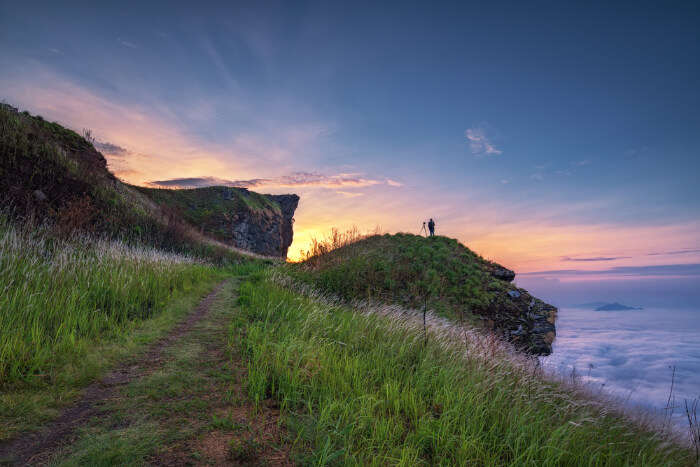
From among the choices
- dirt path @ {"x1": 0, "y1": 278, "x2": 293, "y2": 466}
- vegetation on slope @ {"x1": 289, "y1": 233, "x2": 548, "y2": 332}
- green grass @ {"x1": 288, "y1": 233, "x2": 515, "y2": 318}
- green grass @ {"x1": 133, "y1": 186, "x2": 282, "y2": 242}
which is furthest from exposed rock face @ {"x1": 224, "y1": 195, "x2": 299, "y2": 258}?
dirt path @ {"x1": 0, "y1": 278, "x2": 293, "y2": 466}

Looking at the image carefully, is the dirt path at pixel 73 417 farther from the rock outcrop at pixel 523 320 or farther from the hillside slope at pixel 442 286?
the rock outcrop at pixel 523 320

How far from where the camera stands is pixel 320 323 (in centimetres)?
600

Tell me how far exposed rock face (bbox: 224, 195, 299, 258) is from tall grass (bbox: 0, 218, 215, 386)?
149ft

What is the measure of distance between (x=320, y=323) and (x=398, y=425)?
3.30 meters

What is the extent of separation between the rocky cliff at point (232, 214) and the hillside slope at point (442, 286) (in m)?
35.2

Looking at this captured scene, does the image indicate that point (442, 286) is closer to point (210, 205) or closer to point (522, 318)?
point (522, 318)

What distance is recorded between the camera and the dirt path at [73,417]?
93.3 inches

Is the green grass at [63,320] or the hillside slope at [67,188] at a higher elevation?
the hillside slope at [67,188]

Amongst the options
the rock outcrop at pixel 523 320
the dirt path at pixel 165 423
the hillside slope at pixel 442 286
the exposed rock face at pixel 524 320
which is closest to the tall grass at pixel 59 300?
the dirt path at pixel 165 423

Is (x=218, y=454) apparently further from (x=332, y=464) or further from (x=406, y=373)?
(x=406, y=373)

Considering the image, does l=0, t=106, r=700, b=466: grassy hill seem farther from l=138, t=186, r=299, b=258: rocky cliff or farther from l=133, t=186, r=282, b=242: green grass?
l=133, t=186, r=282, b=242: green grass

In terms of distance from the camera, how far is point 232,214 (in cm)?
5359

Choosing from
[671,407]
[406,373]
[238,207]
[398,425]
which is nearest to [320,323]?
[406,373]

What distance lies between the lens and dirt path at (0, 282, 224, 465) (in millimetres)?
2369
